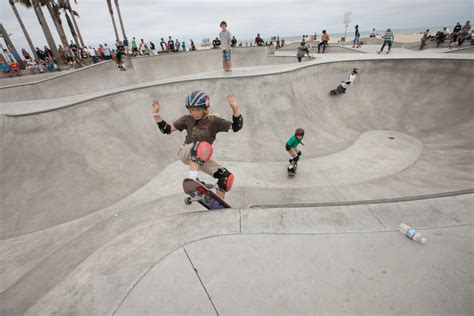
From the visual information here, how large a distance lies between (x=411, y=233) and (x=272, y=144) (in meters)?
5.77

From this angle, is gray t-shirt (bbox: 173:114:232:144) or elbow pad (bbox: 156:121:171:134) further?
elbow pad (bbox: 156:121:171:134)

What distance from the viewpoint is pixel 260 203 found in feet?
16.6

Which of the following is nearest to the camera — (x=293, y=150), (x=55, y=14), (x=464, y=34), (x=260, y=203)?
(x=260, y=203)

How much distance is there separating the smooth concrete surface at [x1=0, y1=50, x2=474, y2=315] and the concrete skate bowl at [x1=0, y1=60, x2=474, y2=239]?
5 cm

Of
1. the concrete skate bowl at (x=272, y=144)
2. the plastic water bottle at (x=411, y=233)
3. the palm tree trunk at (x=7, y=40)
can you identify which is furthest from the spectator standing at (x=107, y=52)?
the plastic water bottle at (x=411, y=233)

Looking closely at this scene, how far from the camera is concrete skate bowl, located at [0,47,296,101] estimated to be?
10.4 metres

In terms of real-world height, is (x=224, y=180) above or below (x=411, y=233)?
below

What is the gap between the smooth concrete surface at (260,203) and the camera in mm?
1850

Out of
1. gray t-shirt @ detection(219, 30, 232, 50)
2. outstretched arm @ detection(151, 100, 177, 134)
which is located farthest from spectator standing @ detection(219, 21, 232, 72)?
outstretched arm @ detection(151, 100, 177, 134)

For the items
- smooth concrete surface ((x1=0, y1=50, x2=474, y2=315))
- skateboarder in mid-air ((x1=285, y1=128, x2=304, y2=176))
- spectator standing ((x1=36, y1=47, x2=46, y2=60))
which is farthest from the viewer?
spectator standing ((x1=36, y1=47, x2=46, y2=60))

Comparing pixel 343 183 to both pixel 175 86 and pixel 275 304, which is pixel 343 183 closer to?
pixel 275 304

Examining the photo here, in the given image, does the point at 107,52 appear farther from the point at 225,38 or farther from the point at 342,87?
the point at 342,87

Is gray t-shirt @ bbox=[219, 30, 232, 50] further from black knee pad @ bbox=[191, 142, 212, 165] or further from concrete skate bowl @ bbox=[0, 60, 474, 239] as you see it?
black knee pad @ bbox=[191, 142, 212, 165]

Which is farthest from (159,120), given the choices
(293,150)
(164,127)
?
(293,150)
